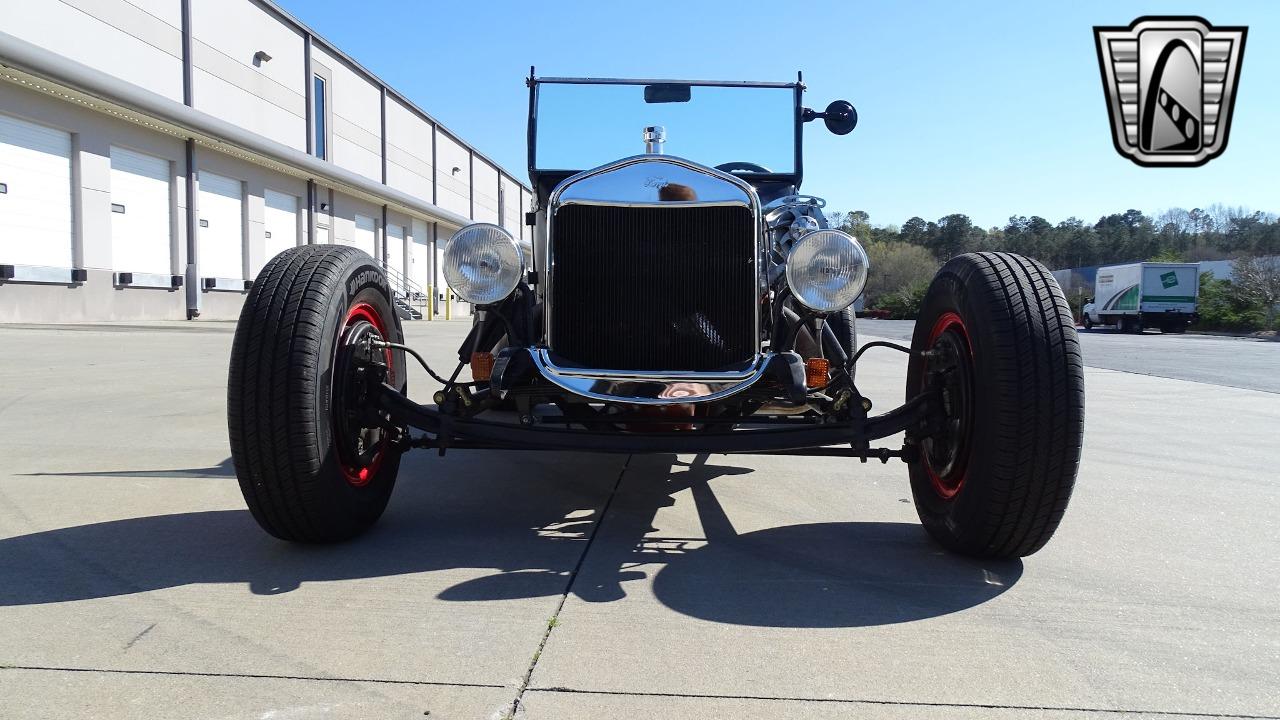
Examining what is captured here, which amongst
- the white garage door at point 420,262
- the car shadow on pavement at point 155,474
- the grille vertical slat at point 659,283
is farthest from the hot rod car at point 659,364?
the white garage door at point 420,262

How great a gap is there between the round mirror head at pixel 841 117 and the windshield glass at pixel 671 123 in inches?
10.5

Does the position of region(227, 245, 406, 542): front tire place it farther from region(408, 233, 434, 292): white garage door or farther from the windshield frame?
region(408, 233, 434, 292): white garage door

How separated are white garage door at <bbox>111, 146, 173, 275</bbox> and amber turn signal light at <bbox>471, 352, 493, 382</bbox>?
60.0ft

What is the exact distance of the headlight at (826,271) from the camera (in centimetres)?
323

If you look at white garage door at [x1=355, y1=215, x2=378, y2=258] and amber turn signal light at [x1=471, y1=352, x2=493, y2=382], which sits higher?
white garage door at [x1=355, y1=215, x2=378, y2=258]

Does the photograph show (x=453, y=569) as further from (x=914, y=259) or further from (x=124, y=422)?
(x=914, y=259)

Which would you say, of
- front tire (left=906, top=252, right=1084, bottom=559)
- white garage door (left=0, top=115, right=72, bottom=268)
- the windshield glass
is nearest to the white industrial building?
white garage door (left=0, top=115, right=72, bottom=268)

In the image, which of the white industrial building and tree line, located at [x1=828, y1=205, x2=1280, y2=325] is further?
tree line, located at [x1=828, y1=205, x2=1280, y2=325]

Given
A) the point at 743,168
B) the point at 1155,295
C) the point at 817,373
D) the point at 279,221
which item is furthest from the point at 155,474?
the point at 1155,295

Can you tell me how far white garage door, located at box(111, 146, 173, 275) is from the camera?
18.4 m

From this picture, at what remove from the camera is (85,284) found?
57.2 feet

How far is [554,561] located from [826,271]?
1479 mm

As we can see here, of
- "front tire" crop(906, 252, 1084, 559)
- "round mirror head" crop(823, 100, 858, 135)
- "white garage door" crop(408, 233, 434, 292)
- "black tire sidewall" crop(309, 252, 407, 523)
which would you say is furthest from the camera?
"white garage door" crop(408, 233, 434, 292)

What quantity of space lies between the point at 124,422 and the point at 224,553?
3.52 metres
